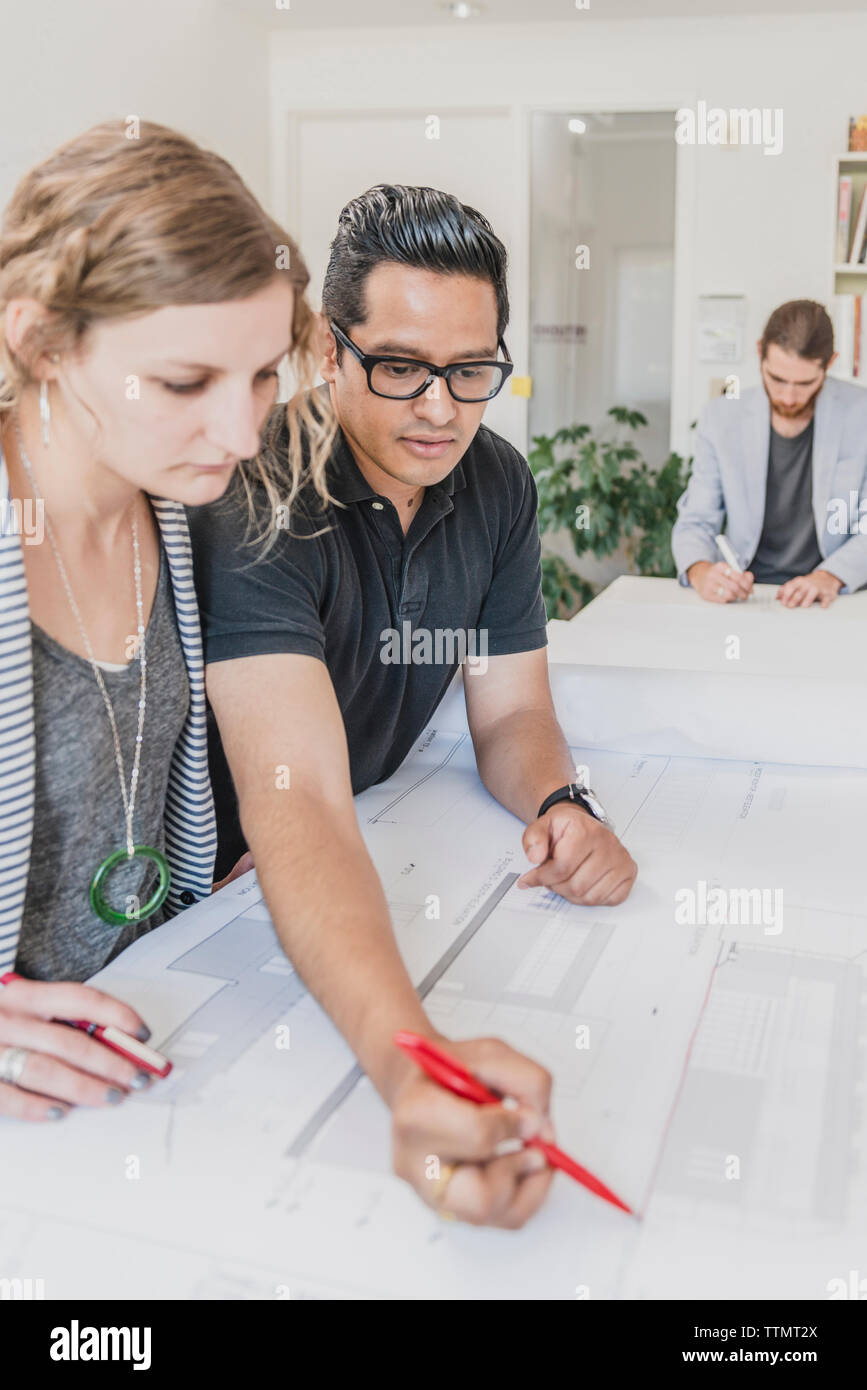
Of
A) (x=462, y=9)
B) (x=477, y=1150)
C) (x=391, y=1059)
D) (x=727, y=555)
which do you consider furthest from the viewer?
(x=462, y=9)

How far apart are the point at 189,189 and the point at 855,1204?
2.46 feet

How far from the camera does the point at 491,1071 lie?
0.69 m

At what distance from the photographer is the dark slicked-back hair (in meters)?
1.22

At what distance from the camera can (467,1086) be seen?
0.68 m

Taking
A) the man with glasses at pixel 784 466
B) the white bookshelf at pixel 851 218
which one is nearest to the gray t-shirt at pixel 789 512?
the man with glasses at pixel 784 466

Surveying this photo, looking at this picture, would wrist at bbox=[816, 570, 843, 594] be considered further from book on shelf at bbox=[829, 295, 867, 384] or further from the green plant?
book on shelf at bbox=[829, 295, 867, 384]

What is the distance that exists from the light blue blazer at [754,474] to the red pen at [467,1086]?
263 cm

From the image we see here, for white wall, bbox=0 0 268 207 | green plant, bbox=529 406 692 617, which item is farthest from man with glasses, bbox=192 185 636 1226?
green plant, bbox=529 406 692 617

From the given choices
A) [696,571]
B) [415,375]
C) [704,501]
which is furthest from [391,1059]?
[704,501]

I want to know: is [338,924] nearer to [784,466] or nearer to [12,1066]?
[12,1066]

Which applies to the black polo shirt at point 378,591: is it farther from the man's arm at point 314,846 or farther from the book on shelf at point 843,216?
the book on shelf at point 843,216

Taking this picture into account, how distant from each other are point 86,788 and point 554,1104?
438 mm

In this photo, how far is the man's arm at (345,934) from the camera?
0.65 meters
